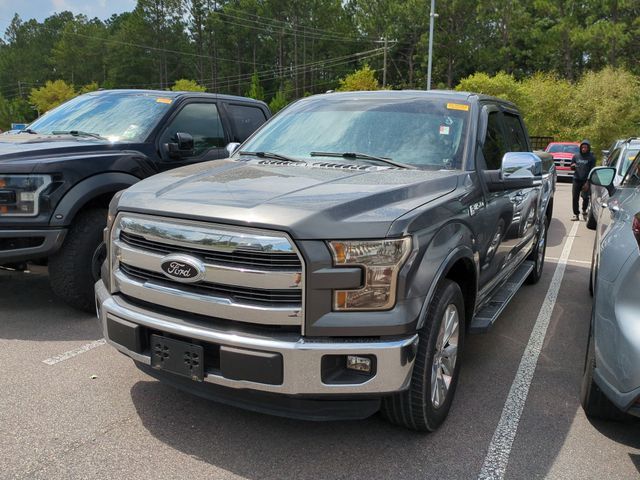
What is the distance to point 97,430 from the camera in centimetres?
307

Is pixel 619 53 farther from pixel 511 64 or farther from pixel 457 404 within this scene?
pixel 457 404

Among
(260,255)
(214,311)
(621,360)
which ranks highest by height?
(260,255)

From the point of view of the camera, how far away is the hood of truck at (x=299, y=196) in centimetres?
253

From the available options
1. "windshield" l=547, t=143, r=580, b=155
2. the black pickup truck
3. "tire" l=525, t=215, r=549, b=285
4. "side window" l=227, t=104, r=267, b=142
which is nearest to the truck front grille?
the black pickup truck

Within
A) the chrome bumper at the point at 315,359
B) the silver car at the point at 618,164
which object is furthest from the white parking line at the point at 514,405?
the silver car at the point at 618,164

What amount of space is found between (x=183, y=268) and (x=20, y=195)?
244cm

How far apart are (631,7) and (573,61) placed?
11085mm

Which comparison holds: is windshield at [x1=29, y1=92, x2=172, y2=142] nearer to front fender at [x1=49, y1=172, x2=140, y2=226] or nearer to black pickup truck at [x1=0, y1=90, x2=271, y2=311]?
black pickup truck at [x1=0, y1=90, x2=271, y2=311]

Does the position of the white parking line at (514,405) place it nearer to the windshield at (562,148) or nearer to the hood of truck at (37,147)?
the hood of truck at (37,147)

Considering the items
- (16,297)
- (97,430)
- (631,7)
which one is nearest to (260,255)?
(97,430)

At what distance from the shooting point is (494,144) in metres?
4.28

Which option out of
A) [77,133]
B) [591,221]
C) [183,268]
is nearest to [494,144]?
[183,268]

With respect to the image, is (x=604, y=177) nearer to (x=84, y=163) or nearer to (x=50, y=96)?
(x=84, y=163)

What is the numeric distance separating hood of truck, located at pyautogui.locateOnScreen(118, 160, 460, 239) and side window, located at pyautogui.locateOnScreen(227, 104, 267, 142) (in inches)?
126
